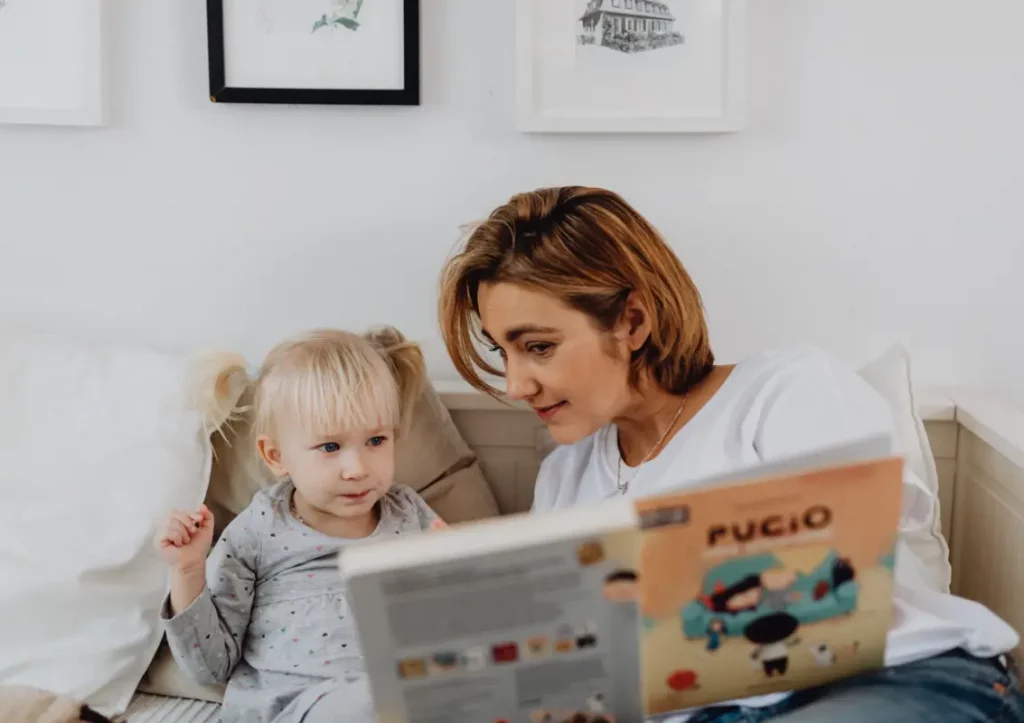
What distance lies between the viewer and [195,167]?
1.49 metres

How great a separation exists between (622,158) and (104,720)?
0.95 metres

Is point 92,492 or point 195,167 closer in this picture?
point 92,492

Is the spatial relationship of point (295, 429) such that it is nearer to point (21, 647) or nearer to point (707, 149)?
point (21, 647)

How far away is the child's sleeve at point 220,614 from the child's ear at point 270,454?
0.07 meters

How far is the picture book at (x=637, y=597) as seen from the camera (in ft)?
2.27

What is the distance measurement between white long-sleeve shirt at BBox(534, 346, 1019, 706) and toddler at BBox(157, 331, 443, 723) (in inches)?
11.4

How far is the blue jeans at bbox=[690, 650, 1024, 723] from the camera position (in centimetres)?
79

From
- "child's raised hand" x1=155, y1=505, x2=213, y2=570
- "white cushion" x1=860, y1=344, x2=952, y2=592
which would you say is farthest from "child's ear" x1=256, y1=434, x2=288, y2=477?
"white cushion" x1=860, y1=344, x2=952, y2=592

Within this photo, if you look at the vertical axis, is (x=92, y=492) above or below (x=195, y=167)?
below

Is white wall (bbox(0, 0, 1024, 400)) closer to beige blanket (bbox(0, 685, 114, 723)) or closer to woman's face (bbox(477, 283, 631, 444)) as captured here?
woman's face (bbox(477, 283, 631, 444))

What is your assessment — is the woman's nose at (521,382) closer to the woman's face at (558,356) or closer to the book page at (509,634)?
the woman's face at (558,356)

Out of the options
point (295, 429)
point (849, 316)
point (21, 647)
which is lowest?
point (21, 647)

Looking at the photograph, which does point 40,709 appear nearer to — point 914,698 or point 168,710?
point 168,710

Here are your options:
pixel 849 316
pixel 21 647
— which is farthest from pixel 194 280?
pixel 849 316
